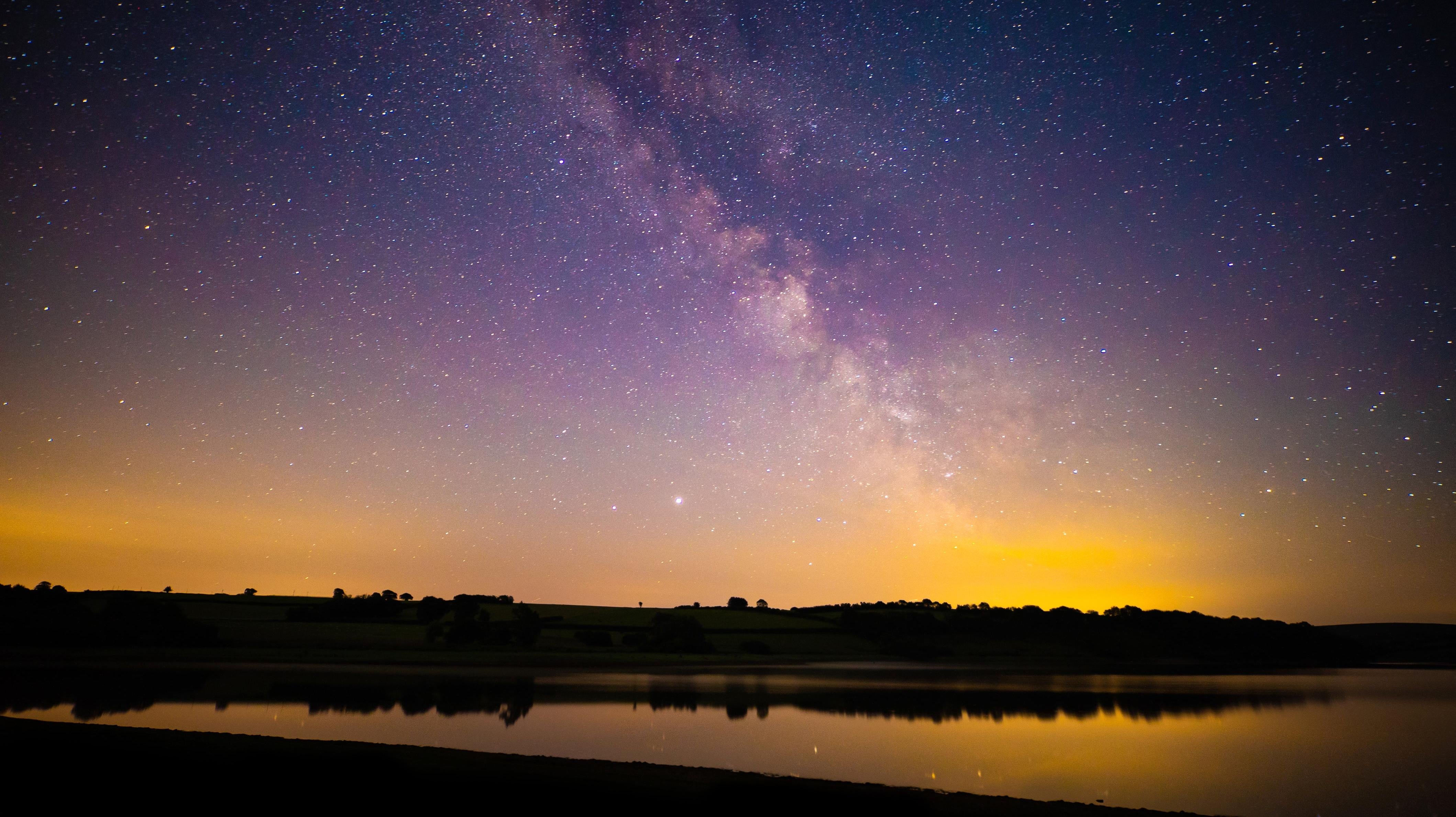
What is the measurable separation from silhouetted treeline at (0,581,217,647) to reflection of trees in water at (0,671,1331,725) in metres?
26.1

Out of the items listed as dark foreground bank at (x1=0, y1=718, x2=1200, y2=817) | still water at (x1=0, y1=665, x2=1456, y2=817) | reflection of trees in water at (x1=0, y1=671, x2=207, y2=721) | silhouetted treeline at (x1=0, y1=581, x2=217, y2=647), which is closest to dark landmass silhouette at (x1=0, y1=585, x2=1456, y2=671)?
silhouetted treeline at (x1=0, y1=581, x2=217, y2=647)

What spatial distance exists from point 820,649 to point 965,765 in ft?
222

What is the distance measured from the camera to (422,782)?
1570 cm

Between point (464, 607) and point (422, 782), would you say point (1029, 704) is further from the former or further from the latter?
point (464, 607)

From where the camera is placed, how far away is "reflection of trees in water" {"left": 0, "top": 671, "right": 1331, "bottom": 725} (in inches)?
1216

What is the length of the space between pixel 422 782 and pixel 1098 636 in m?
104

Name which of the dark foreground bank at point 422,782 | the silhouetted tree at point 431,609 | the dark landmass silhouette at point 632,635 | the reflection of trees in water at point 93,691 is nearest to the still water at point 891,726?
the reflection of trees in water at point 93,691

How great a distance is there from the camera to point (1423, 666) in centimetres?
10238

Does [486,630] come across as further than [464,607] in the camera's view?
No

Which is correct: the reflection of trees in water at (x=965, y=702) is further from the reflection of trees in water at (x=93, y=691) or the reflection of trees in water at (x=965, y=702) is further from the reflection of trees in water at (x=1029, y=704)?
the reflection of trees in water at (x=93, y=691)

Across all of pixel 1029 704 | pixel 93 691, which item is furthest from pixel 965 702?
pixel 93 691

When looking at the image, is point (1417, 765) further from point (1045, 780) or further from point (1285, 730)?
point (1045, 780)

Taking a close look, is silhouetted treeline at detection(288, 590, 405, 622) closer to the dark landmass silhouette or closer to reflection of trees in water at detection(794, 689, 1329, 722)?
the dark landmass silhouette

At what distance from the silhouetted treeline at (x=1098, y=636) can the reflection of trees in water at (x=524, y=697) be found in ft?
154
